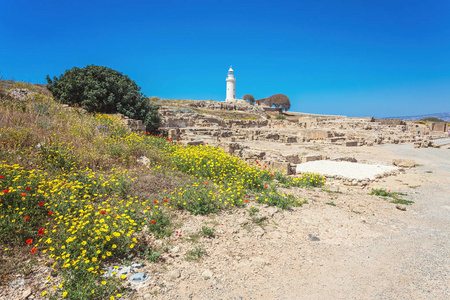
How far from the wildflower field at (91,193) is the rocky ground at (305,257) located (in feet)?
1.08

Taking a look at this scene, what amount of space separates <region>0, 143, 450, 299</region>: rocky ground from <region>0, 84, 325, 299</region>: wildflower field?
1.08 ft

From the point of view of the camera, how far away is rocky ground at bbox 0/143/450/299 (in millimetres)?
3051

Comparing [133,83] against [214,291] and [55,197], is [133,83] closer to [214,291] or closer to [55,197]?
[55,197]

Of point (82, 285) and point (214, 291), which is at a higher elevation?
point (82, 285)

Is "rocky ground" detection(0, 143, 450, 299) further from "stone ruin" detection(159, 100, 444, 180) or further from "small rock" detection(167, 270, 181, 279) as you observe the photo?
"stone ruin" detection(159, 100, 444, 180)

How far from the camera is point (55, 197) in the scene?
157 inches

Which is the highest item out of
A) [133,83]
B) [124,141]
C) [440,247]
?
[133,83]

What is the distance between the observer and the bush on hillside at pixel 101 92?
42.9 feet

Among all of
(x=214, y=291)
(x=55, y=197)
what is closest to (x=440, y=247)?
(x=214, y=291)

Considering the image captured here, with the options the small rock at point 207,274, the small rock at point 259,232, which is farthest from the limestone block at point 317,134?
the small rock at point 207,274

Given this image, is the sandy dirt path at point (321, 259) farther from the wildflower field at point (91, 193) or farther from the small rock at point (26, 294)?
the small rock at point (26, 294)

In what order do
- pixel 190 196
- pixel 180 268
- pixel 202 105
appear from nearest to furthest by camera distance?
pixel 180 268 → pixel 190 196 → pixel 202 105

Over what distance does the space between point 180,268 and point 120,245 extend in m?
0.83

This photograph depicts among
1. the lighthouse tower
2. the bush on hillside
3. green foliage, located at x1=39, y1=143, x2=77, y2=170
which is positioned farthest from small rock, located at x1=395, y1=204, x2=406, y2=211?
the lighthouse tower
